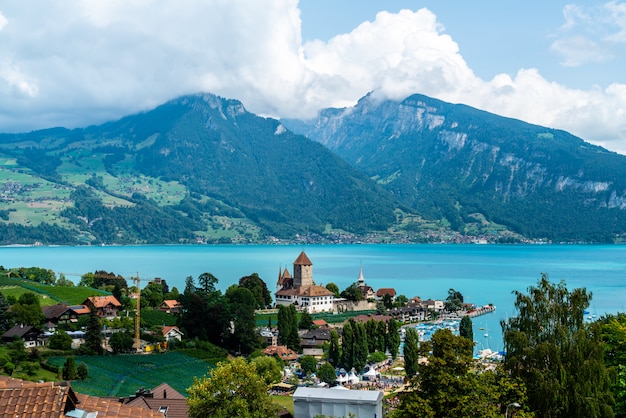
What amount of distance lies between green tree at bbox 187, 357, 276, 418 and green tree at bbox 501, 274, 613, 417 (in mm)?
10068

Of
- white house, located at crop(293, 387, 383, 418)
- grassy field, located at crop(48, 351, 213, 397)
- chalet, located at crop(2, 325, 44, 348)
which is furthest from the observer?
chalet, located at crop(2, 325, 44, 348)

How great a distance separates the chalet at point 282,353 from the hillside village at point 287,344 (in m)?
0.07

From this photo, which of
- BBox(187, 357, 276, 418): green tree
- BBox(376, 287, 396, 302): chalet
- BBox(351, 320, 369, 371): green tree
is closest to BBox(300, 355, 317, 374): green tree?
BBox(351, 320, 369, 371): green tree

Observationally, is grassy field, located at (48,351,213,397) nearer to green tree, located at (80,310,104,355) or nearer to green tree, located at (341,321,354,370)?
green tree, located at (80,310,104,355)

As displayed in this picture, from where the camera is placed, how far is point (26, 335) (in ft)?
177

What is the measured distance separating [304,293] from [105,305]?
125ft

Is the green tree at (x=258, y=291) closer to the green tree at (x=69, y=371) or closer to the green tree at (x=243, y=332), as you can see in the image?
the green tree at (x=243, y=332)

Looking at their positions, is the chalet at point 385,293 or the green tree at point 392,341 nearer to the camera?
the green tree at point 392,341

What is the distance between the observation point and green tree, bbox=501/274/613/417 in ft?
68.5

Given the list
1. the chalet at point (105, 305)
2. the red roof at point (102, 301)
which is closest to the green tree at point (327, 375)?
the chalet at point (105, 305)

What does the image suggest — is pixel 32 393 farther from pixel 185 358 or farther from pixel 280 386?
pixel 185 358

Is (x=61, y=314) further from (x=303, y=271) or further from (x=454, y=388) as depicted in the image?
(x=454, y=388)

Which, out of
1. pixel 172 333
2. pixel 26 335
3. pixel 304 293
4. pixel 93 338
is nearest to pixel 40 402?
pixel 93 338

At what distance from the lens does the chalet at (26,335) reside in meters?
53.2
